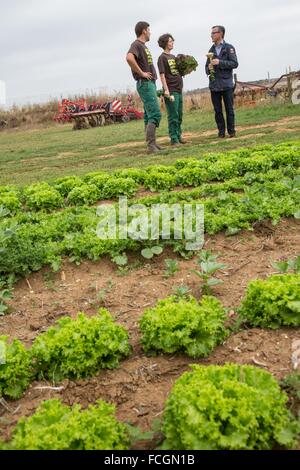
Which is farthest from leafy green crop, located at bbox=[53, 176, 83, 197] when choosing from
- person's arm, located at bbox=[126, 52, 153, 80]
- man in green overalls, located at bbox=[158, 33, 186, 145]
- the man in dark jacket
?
the man in dark jacket

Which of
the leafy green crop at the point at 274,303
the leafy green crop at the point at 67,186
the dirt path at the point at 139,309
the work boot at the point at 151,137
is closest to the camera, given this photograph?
the dirt path at the point at 139,309

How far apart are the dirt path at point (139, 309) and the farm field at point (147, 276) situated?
0.01 m

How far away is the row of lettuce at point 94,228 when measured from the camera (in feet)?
16.1

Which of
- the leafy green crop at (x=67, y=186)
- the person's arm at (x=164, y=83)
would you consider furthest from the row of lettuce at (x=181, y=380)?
the person's arm at (x=164, y=83)

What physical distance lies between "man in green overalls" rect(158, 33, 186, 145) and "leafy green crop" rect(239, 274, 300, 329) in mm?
8243

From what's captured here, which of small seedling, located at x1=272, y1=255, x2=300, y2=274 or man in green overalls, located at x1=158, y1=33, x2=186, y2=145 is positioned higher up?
man in green overalls, located at x1=158, y1=33, x2=186, y2=145

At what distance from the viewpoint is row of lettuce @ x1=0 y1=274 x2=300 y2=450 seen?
2.28 metres

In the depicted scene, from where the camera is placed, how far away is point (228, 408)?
2.29 m

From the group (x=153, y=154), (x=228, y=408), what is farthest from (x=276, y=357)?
(x=153, y=154)

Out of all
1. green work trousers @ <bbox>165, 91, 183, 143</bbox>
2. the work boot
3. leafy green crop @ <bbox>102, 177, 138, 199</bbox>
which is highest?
green work trousers @ <bbox>165, 91, 183, 143</bbox>

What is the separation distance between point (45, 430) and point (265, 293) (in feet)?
5.62

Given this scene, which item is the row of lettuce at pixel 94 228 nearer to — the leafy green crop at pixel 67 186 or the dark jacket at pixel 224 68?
the leafy green crop at pixel 67 186

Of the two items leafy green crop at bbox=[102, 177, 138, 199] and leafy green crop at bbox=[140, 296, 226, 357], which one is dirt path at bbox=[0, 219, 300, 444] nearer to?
leafy green crop at bbox=[140, 296, 226, 357]

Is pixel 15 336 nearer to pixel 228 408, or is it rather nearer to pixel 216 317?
pixel 216 317
